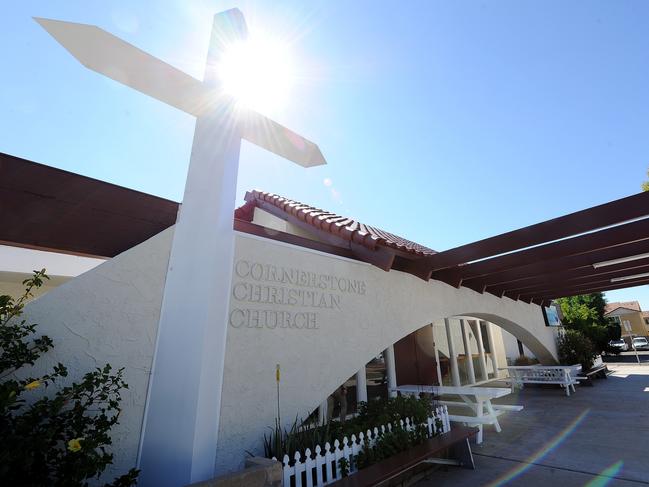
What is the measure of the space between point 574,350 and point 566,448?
1113 cm

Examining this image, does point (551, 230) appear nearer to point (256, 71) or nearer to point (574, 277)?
point (256, 71)

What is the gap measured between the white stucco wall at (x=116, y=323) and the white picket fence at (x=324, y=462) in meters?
1.68

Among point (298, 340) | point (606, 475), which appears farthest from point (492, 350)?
point (298, 340)

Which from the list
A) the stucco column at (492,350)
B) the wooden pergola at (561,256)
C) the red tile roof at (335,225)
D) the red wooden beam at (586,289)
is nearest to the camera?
the wooden pergola at (561,256)

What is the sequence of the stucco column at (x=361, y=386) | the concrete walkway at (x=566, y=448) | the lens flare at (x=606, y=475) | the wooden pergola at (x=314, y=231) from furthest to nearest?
the stucco column at (x=361, y=386), the concrete walkway at (x=566, y=448), the lens flare at (x=606, y=475), the wooden pergola at (x=314, y=231)

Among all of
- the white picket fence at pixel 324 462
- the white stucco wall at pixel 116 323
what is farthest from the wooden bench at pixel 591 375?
the white stucco wall at pixel 116 323

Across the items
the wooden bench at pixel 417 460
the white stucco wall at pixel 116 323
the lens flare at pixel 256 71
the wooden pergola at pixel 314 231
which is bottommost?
the wooden bench at pixel 417 460

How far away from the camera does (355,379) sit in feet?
25.2

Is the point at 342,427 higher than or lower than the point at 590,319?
lower

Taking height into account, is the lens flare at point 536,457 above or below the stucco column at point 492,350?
below

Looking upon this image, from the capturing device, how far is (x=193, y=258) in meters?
3.75

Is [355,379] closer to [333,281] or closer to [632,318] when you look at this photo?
[333,281]

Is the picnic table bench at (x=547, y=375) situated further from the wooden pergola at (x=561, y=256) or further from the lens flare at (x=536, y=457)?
the lens flare at (x=536, y=457)

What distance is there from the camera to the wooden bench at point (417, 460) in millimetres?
3580
